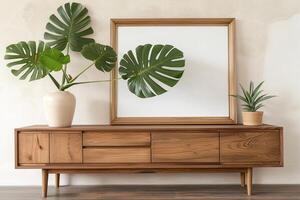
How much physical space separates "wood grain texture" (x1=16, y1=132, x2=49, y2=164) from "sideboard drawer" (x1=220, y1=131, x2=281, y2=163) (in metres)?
1.45

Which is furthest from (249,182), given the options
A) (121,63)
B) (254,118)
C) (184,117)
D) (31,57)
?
(31,57)

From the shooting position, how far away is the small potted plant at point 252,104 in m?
2.75

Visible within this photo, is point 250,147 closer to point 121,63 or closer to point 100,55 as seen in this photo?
point 121,63

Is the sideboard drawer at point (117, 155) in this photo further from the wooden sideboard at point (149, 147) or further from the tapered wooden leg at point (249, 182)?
the tapered wooden leg at point (249, 182)

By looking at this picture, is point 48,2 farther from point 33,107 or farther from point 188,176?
point 188,176

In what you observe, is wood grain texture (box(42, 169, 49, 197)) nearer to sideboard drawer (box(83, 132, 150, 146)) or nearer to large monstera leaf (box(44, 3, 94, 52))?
sideboard drawer (box(83, 132, 150, 146))

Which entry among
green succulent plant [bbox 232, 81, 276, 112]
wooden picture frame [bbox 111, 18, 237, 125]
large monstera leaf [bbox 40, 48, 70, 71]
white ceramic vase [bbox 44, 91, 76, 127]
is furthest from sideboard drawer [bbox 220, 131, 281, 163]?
large monstera leaf [bbox 40, 48, 70, 71]

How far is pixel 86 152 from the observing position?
8.57 feet

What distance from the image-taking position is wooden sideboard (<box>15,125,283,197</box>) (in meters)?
2.59

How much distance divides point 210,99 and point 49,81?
1.57 meters

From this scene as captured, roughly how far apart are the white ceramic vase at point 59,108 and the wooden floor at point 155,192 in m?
0.63

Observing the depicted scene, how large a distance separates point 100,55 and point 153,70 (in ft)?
1.57

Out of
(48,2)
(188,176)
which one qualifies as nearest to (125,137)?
(188,176)

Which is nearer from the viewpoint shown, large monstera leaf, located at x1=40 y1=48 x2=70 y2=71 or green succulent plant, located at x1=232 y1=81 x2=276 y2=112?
large monstera leaf, located at x1=40 y1=48 x2=70 y2=71
